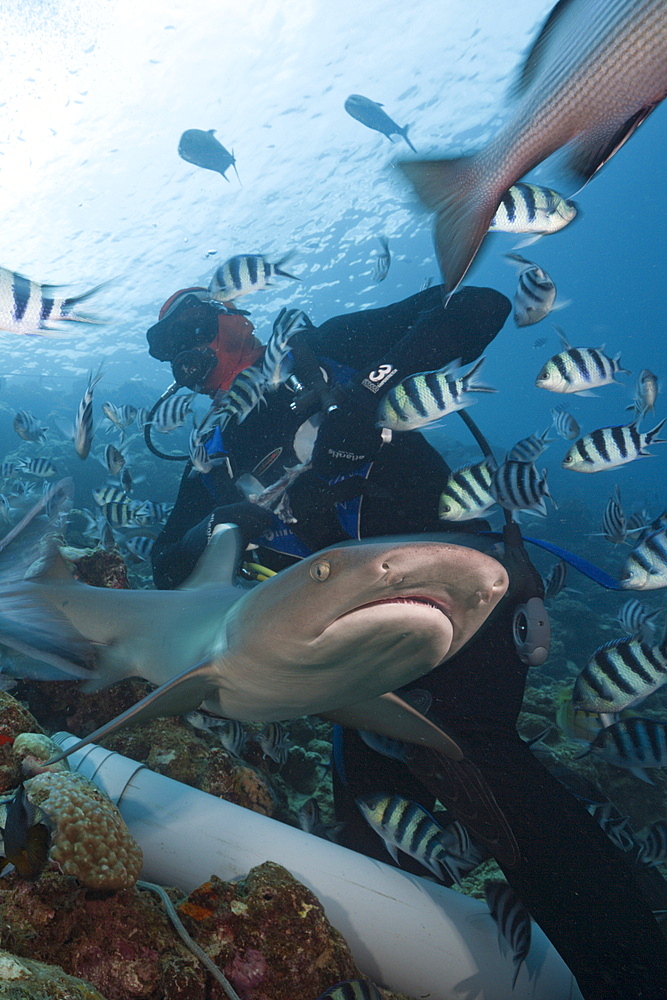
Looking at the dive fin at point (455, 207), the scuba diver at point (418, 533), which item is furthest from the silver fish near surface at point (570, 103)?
the scuba diver at point (418, 533)

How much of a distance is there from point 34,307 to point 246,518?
6.46 ft

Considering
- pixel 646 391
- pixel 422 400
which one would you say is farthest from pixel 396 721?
pixel 646 391

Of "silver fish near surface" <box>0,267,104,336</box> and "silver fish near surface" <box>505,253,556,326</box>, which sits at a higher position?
"silver fish near surface" <box>505,253,556,326</box>

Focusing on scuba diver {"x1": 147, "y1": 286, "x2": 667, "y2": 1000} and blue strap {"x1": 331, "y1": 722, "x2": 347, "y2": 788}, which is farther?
blue strap {"x1": 331, "y1": 722, "x2": 347, "y2": 788}

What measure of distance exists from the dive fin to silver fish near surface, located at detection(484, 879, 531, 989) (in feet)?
9.18

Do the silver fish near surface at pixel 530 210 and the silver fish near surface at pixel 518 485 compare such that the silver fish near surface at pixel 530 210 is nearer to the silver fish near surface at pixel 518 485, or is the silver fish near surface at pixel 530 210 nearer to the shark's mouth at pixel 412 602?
the silver fish near surface at pixel 518 485

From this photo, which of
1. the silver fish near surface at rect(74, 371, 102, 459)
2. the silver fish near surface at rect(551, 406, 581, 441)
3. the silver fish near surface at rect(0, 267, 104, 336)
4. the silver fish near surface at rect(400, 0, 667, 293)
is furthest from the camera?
the silver fish near surface at rect(551, 406, 581, 441)

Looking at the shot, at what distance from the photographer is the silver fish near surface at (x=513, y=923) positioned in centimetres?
215

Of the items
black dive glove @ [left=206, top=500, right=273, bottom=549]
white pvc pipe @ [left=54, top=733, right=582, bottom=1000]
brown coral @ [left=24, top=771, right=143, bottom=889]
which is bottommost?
white pvc pipe @ [left=54, top=733, right=582, bottom=1000]

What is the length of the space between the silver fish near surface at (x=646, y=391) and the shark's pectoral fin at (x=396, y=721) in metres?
4.62

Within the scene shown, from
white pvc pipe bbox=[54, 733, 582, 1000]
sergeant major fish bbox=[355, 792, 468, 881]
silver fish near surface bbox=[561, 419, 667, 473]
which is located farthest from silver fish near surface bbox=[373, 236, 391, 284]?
white pvc pipe bbox=[54, 733, 582, 1000]

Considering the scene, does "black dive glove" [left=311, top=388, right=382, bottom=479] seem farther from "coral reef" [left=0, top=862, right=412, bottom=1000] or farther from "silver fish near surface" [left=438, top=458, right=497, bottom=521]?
"coral reef" [left=0, top=862, right=412, bottom=1000]

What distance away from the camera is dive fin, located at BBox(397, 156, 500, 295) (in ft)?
4.44

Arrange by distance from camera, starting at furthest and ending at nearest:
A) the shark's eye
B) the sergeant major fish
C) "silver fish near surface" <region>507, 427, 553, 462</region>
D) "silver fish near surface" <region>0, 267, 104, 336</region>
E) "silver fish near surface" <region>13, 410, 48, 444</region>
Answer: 1. "silver fish near surface" <region>13, 410, 48, 444</region>
2. "silver fish near surface" <region>507, 427, 553, 462</region>
3. the sergeant major fish
4. "silver fish near surface" <region>0, 267, 104, 336</region>
5. the shark's eye
